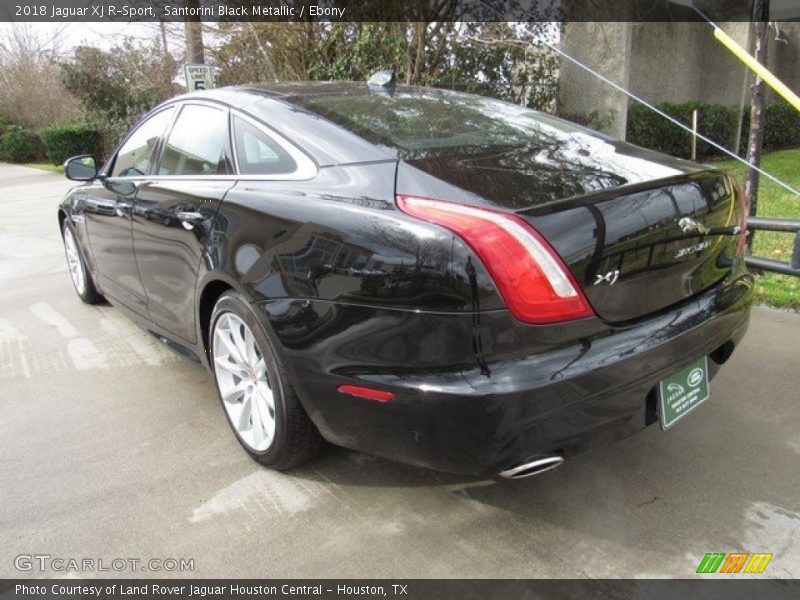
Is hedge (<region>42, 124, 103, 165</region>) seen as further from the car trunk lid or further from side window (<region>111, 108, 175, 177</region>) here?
the car trunk lid

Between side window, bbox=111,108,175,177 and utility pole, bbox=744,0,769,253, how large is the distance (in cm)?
382

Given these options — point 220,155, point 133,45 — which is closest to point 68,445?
point 220,155

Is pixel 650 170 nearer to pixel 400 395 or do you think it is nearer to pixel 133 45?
pixel 400 395

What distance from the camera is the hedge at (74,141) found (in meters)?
20.8

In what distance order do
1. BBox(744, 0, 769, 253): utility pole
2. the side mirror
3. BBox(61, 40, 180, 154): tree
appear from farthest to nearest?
BBox(61, 40, 180, 154): tree, BBox(744, 0, 769, 253): utility pole, the side mirror

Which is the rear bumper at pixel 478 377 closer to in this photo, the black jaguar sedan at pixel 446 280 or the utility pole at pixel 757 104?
the black jaguar sedan at pixel 446 280

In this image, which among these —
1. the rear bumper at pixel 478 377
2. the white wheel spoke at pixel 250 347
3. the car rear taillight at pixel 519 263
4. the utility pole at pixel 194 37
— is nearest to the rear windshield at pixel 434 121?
the car rear taillight at pixel 519 263

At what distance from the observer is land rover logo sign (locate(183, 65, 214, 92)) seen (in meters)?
9.41

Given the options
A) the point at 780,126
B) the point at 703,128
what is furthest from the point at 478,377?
the point at 780,126

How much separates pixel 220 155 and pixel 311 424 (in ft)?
4.31

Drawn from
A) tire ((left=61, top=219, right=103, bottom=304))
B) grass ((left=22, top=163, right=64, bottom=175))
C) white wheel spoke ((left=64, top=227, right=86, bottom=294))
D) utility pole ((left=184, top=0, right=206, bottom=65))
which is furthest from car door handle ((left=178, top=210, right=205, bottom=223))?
grass ((left=22, top=163, right=64, bottom=175))

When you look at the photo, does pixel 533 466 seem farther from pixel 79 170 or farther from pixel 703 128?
pixel 703 128
